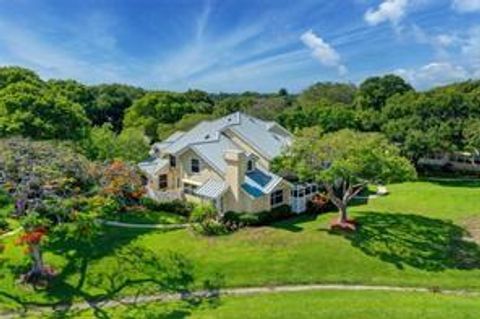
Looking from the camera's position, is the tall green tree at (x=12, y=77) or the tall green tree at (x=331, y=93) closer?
the tall green tree at (x=12, y=77)

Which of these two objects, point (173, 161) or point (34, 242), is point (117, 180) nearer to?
point (34, 242)

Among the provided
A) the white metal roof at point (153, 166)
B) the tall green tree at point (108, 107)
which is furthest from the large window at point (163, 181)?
the tall green tree at point (108, 107)

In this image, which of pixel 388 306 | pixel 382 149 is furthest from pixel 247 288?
pixel 382 149

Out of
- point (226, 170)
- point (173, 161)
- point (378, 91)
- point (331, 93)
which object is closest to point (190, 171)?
point (173, 161)

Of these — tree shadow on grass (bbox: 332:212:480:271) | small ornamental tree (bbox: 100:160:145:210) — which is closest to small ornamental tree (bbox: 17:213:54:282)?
small ornamental tree (bbox: 100:160:145:210)

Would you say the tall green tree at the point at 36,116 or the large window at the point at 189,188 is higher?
the tall green tree at the point at 36,116

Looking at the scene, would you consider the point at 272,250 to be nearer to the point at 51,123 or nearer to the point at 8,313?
the point at 8,313

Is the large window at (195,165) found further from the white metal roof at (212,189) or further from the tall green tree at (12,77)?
the tall green tree at (12,77)
